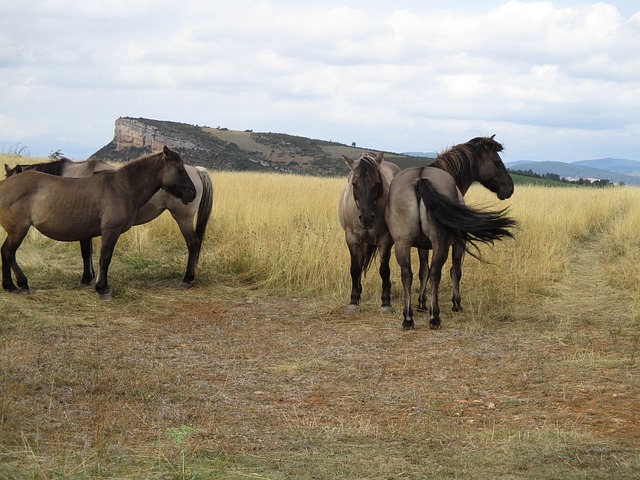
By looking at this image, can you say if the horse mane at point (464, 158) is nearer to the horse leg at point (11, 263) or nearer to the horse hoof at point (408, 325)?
the horse hoof at point (408, 325)

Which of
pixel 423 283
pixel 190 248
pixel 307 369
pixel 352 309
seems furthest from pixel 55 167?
pixel 307 369

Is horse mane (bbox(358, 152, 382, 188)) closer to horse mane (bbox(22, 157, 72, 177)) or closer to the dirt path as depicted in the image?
the dirt path

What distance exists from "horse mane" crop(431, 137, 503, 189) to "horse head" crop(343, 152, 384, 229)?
1.19 meters

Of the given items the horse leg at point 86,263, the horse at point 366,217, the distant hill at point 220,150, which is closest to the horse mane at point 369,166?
the horse at point 366,217

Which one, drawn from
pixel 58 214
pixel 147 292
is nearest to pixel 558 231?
pixel 147 292

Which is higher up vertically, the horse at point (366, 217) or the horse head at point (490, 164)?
the horse head at point (490, 164)

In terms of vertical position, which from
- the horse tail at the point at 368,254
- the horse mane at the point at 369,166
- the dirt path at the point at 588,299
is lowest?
the dirt path at the point at 588,299

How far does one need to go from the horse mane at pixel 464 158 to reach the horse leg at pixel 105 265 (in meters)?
3.91

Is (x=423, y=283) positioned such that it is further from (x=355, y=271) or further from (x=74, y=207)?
(x=74, y=207)

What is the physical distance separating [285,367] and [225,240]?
20.3 feet

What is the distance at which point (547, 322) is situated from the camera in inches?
322

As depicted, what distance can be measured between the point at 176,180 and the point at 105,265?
1380 mm

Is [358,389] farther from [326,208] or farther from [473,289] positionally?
[326,208]

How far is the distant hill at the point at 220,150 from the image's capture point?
1588 inches
